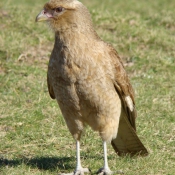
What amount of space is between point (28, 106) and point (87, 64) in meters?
2.64

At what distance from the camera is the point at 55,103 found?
8094mm

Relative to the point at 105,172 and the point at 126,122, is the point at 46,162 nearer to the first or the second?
the point at 105,172

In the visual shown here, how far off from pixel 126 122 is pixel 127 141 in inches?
9.9

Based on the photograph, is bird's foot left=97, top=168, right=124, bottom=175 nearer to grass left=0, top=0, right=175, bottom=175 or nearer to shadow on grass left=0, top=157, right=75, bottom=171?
grass left=0, top=0, right=175, bottom=175

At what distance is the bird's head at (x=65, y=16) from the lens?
5641 millimetres

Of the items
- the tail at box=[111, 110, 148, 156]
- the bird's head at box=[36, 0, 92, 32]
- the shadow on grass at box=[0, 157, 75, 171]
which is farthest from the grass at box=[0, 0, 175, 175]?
the bird's head at box=[36, 0, 92, 32]

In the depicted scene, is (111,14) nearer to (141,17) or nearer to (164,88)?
(141,17)

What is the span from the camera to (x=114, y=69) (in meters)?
5.80

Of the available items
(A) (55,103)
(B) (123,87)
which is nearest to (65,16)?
(B) (123,87)

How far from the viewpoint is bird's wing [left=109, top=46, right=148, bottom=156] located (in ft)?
19.5

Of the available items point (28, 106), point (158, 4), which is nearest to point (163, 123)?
point (28, 106)

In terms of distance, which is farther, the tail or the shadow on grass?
the tail

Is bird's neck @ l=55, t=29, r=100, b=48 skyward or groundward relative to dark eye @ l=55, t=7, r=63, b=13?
groundward

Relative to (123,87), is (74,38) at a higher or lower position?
higher
